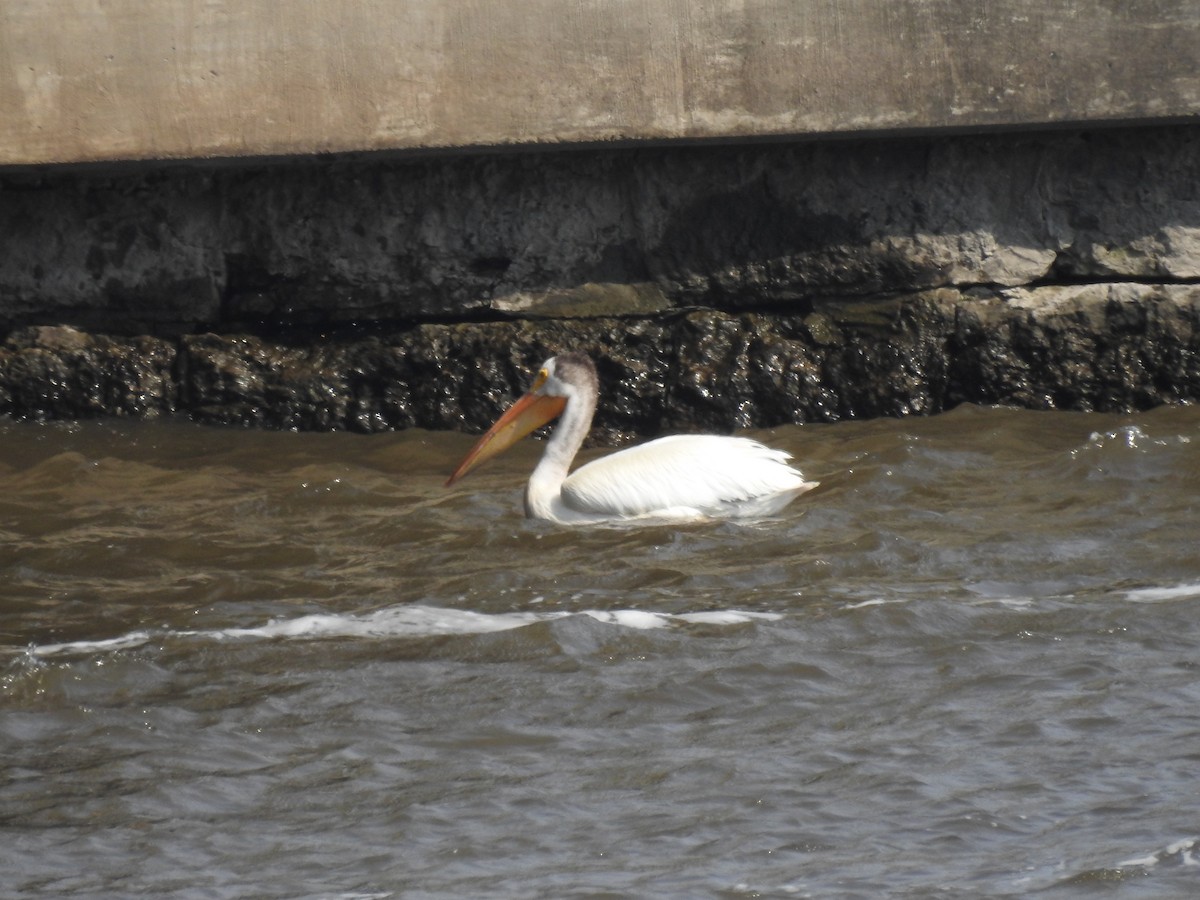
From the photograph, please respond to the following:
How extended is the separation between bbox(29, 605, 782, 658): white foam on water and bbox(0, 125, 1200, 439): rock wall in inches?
95.2

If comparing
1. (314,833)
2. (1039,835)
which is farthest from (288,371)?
(1039,835)

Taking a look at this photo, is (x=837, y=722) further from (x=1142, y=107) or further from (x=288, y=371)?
(x=288, y=371)

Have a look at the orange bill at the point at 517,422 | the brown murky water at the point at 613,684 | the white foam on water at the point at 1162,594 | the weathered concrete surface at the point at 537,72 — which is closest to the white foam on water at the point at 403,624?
the brown murky water at the point at 613,684

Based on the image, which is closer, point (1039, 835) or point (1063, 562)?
point (1039, 835)

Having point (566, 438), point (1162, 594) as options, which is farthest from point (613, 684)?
point (566, 438)

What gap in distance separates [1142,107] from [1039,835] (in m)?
3.91

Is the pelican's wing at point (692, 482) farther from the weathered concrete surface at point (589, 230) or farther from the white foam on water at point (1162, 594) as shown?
the white foam on water at point (1162, 594)

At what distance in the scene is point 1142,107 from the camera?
242 inches

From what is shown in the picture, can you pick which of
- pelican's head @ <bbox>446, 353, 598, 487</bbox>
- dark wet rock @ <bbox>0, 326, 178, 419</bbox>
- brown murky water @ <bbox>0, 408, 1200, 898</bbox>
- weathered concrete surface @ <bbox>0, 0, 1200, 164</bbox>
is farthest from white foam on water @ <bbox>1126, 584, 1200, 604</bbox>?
dark wet rock @ <bbox>0, 326, 178, 419</bbox>

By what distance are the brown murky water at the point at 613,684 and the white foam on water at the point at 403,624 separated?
0.05 ft

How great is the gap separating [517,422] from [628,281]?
82 centimetres

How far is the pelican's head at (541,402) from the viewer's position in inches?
248

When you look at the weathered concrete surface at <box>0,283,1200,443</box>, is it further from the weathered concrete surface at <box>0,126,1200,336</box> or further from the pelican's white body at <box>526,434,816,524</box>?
the pelican's white body at <box>526,434,816,524</box>

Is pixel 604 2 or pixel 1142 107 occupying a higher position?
pixel 604 2
